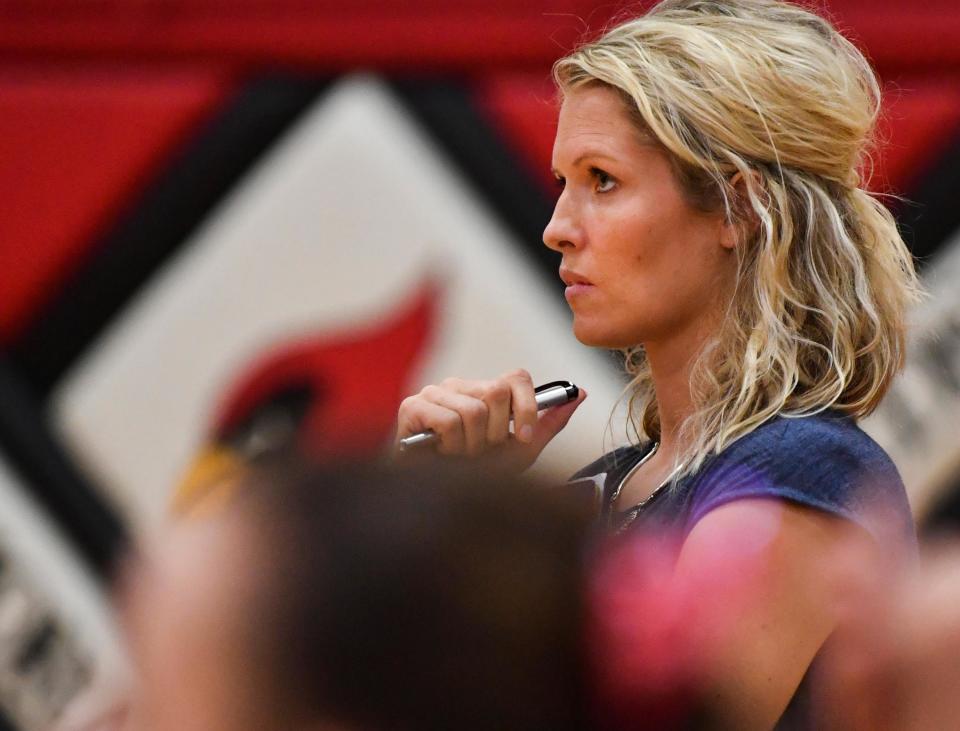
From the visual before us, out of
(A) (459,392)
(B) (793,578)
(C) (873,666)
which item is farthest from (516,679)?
(A) (459,392)

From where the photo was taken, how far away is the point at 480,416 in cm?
111

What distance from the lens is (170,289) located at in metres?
2.42

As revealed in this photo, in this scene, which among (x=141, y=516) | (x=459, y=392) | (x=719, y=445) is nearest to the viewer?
(x=719, y=445)

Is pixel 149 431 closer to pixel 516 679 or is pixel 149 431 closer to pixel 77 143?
pixel 77 143

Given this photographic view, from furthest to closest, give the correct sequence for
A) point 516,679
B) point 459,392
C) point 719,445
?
point 459,392, point 719,445, point 516,679

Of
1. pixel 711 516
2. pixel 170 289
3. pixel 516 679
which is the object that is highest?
pixel 516 679

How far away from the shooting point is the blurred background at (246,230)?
2311mm

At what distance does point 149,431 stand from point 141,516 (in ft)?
0.46

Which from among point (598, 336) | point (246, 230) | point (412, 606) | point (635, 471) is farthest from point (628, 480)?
point (246, 230)

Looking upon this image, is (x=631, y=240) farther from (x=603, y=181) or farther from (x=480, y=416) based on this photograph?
(x=480, y=416)

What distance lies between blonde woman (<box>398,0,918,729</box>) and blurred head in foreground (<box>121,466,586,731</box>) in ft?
1.76

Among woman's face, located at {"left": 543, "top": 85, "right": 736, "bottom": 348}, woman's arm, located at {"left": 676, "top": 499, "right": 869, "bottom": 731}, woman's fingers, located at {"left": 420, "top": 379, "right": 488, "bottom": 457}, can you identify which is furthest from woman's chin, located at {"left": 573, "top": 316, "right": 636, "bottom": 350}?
woman's arm, located at {"left": 676, "top": 499, "right": 869, "bottom": 731}

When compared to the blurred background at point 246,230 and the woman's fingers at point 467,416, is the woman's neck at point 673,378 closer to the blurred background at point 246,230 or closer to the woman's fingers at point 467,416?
the woman's fingers at point 467,416

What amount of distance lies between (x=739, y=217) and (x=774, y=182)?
38 mm
